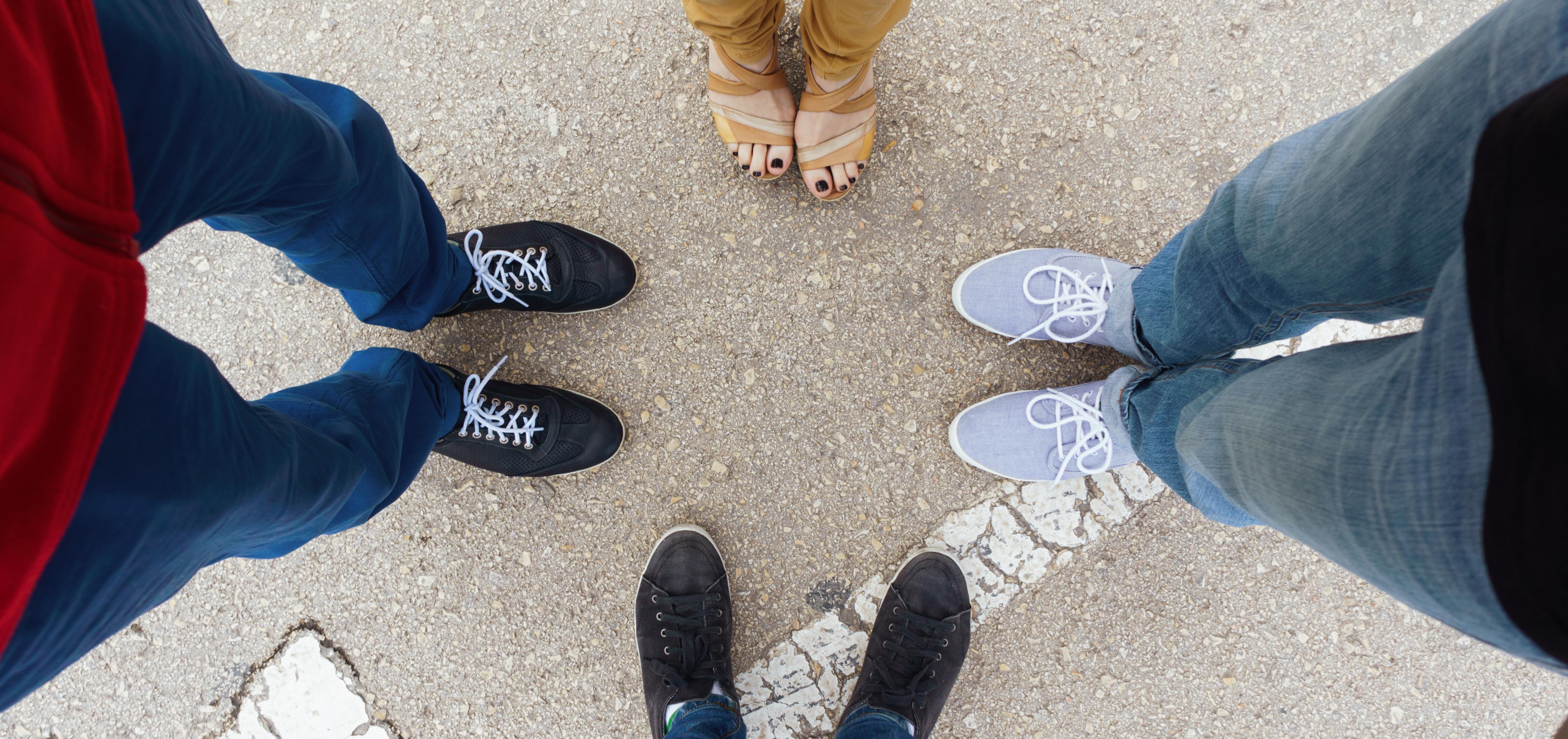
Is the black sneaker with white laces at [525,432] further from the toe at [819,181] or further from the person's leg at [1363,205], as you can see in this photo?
the person's leg at [1363,205]

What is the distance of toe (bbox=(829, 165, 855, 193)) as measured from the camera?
1637 mm

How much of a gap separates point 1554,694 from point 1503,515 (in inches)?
74.4

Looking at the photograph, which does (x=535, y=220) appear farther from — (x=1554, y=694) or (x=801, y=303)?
(x=1554, y=694)

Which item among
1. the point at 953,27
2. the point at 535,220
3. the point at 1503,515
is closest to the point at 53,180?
the point at 535,220

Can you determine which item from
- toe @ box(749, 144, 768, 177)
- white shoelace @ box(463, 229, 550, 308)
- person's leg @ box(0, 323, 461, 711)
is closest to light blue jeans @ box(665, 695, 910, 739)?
person's leg @ box(0, 323, 461, 711)

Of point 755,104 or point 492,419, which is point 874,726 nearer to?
point 492,419

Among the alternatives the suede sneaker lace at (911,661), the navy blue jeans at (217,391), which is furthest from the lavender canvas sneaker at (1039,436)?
the navy blue jeans at (217,391)

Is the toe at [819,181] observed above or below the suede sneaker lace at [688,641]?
above

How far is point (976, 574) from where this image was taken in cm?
169

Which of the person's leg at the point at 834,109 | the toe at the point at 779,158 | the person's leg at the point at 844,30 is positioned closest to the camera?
the person's leg at the point at 844,30

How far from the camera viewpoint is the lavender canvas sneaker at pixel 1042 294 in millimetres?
1583

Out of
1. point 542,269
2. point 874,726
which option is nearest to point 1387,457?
point 874,726

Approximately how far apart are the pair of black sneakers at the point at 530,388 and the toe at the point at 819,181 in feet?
1.70

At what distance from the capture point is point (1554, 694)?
1.62 meters
